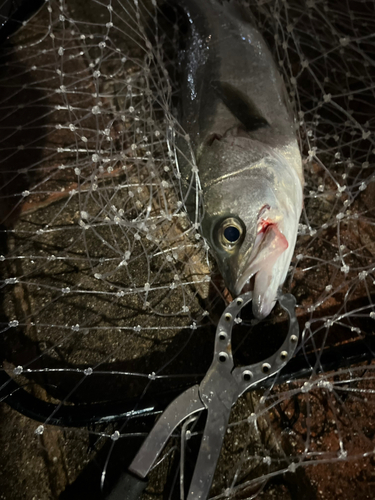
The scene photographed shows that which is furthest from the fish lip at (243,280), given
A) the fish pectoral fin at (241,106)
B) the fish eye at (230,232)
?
the fish pectoral fin at (241,106)

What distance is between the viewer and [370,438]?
1.58 m

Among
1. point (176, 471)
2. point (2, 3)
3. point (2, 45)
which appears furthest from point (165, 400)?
point (2, 3)

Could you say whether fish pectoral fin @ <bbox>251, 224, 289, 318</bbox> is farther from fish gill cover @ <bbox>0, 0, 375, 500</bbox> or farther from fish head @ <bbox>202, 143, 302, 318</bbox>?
fish gill cover @ <bbox>0, 0, 375, 500</bbox>

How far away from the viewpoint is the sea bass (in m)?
1.58

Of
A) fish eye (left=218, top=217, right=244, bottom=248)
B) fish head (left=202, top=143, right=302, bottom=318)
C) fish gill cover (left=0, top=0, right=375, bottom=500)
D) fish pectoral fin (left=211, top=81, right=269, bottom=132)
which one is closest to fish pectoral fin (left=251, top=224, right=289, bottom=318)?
fish head (left=202, top=143, right=302, bottom=318)

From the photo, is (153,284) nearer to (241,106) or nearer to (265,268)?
(265,268)

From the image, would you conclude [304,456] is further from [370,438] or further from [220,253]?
[220,253]

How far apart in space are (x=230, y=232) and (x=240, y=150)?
47 cm

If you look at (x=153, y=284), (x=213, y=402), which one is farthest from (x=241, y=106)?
(x=213, y=402)

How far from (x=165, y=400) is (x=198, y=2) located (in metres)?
2.47

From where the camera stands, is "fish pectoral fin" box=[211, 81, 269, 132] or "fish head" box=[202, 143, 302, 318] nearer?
"fish head" box=[202, 143, 302, 318]

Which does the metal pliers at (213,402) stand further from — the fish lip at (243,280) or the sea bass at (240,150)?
the sea bass at (240,150)

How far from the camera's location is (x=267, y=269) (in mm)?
1540

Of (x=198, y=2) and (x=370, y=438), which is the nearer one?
(x=370, y=438)
